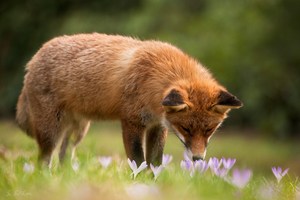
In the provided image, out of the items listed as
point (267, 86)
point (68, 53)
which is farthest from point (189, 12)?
point (68, 53)

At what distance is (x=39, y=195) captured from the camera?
151 inches

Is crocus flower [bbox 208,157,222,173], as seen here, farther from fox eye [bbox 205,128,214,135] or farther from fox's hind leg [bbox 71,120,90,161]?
fox's hind leg [bbox 71,120,90,161]

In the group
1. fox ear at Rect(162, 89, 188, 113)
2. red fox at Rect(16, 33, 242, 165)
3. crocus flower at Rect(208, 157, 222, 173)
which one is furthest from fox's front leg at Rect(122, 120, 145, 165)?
crocus flower at Rect(208, 157, 222, 173)

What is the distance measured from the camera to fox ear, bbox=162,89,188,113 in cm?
700

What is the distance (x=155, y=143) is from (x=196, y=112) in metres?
1.32

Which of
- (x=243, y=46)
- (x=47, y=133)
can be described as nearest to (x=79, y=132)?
(x=47, y=133)

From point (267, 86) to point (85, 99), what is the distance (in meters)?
26.0

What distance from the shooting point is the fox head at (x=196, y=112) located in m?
7.11

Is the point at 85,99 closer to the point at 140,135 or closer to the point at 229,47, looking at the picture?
the point at 140,135

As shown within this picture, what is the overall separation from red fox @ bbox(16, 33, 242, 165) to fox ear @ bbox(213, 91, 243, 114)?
13 mm

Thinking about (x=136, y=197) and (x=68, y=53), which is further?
(x=68, y=53)

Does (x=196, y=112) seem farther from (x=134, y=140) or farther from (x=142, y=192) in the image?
(x=142, y=192)

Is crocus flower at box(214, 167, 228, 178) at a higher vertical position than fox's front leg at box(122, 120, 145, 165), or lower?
higher

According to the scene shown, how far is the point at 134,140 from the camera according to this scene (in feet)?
25.8
